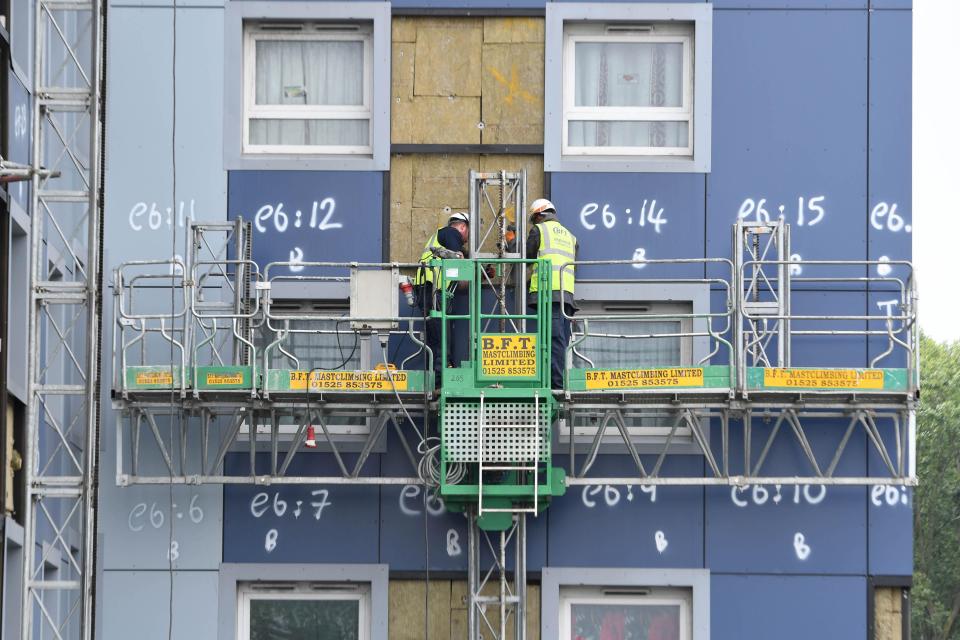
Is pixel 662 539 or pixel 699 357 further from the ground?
pixel 699 357

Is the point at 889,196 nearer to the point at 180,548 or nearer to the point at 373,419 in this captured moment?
the point at 373,419

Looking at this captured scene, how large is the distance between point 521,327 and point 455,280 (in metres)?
0.80

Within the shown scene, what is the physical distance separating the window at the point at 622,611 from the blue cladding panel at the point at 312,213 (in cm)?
385

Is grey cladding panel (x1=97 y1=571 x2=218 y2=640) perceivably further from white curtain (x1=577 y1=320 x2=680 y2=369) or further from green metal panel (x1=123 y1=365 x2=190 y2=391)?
white curtain (x1=577 y1=320 x2=680 y2=369)

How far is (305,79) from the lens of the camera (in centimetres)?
2011

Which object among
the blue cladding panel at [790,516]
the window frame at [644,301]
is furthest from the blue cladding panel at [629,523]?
the blue cladding panel at [790,516]

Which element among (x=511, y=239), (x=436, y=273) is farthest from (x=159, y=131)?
(x=511, y=239)

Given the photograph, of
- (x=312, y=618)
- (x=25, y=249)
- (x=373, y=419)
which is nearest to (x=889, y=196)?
(x=373, y=419)

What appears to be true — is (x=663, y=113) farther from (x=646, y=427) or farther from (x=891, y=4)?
(x=646, y=427)

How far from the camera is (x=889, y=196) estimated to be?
64.0ft

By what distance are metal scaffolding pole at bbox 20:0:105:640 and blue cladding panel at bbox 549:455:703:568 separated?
447 cm

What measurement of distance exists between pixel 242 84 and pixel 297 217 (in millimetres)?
1491

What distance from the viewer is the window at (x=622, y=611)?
19.4 m

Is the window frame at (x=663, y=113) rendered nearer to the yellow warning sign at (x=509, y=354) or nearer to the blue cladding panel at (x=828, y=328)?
the blue cladding panel at (x=828, y=328)
